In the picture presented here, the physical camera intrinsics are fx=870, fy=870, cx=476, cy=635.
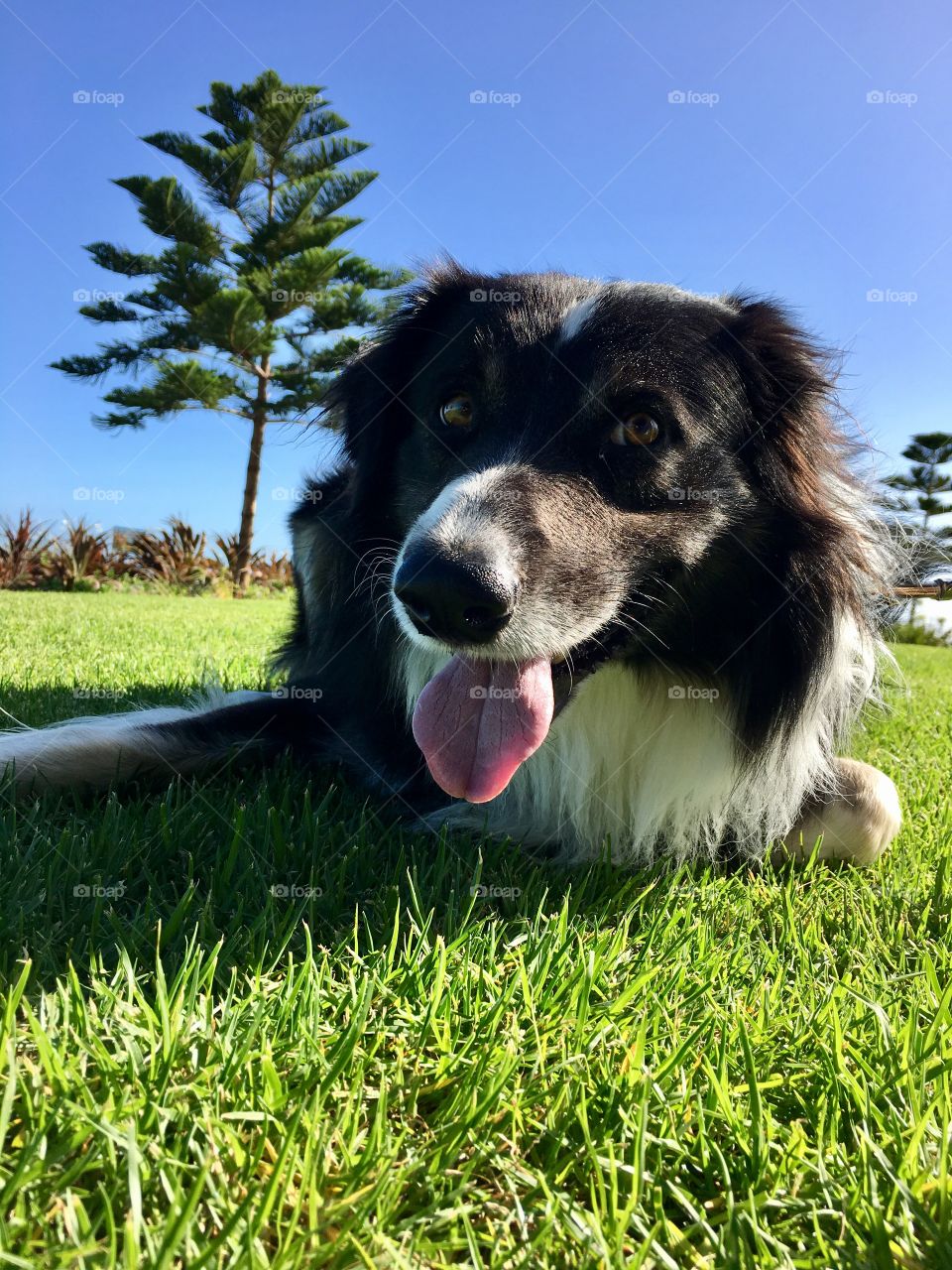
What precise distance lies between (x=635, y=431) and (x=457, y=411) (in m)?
0.56

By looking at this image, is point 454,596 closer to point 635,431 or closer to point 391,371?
point 635,431

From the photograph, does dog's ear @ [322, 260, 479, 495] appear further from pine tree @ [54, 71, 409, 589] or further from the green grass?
pine tree @ [54, 71, 409, 589]

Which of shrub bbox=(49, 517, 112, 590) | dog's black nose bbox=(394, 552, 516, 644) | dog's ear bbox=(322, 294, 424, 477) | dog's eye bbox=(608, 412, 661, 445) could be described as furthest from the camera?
shrub bbox=(49, 517, 112, 590)

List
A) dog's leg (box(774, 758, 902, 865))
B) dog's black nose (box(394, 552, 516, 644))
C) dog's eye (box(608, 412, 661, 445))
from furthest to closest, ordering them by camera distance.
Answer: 1. dog's leg (box(774, 758, 902, 865))
2. dog's eye (box(608, 412, 661, 445))
3. dog's black nose (box(394, 552, 516, 644))

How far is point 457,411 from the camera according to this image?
2.69 m

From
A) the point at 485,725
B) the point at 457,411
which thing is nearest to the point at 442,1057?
the point at 485,725

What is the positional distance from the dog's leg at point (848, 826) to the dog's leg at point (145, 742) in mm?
1839

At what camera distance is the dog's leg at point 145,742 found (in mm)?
2750

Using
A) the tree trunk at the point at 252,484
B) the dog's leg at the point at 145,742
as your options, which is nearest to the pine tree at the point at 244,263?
the tree trunk at the point at 252,484

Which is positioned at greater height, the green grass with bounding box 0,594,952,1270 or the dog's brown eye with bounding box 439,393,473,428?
the dog's brown eye with bounding box 439,393,473,428

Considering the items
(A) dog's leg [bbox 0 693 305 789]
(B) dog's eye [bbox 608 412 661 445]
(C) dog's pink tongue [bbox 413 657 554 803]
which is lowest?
(A) dog's leg [bbox 0 693 305 789]

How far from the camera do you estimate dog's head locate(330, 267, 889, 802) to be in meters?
2.19

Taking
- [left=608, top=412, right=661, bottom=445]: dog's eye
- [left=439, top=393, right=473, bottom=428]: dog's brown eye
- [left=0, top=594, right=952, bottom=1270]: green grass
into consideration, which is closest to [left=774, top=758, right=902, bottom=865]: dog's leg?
[left=0, top=594, right=952, bottom=1270]: green grass

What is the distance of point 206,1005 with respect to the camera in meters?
1.51
